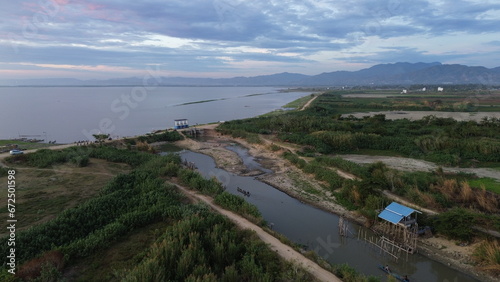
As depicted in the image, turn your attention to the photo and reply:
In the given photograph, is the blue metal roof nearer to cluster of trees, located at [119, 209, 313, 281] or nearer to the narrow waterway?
the narrow waterway

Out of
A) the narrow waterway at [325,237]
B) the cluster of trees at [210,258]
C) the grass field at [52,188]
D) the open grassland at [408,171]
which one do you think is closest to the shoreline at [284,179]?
the narrow waterway at [325,237]

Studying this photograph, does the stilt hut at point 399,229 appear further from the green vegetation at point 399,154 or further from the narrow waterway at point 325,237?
the green vegetation at point 399,154

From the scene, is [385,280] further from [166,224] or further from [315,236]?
[166,224]

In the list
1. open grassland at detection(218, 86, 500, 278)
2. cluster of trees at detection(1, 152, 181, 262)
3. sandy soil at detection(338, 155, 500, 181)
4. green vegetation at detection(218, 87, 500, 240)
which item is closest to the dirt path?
cluster of trees at detection(1, 152, 181, 262)

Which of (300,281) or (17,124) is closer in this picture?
(300,281)

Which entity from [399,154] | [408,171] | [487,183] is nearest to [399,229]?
[487,183]

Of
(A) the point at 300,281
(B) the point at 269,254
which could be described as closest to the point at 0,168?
(B) the point at 269,254
